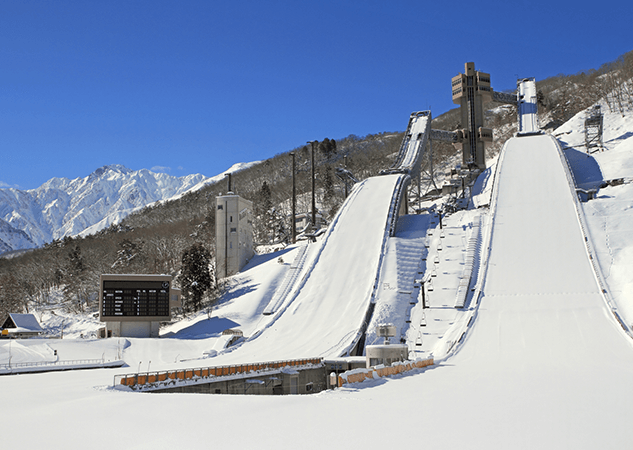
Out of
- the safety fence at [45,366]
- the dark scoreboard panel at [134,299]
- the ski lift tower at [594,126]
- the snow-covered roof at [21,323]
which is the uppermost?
the ski lift tower at [594,126]

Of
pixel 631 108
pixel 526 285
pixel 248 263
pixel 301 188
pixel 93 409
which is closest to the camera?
pixel 93 409

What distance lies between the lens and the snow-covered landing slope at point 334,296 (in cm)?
2628

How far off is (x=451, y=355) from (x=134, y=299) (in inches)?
806

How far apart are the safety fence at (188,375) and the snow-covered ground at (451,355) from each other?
1.10 meters

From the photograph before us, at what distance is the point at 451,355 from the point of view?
20.7 meters

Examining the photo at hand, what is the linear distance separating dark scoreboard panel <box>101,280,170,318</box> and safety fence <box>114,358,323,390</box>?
1513 centimetres

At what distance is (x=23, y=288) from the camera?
6531cm

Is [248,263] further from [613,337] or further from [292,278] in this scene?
[613,337]

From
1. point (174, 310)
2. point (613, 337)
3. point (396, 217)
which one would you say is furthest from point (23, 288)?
point (613, 337)

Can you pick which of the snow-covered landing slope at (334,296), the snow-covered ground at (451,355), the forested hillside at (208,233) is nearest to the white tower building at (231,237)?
the snow-covered ground at (451,355)

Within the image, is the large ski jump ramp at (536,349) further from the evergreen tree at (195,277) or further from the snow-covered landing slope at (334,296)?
the evergreen tree at (195,277)

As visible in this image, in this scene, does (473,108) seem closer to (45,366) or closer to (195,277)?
(195,277)

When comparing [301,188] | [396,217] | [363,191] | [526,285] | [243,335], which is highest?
[301,188]

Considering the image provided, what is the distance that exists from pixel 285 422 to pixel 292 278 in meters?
25.6
